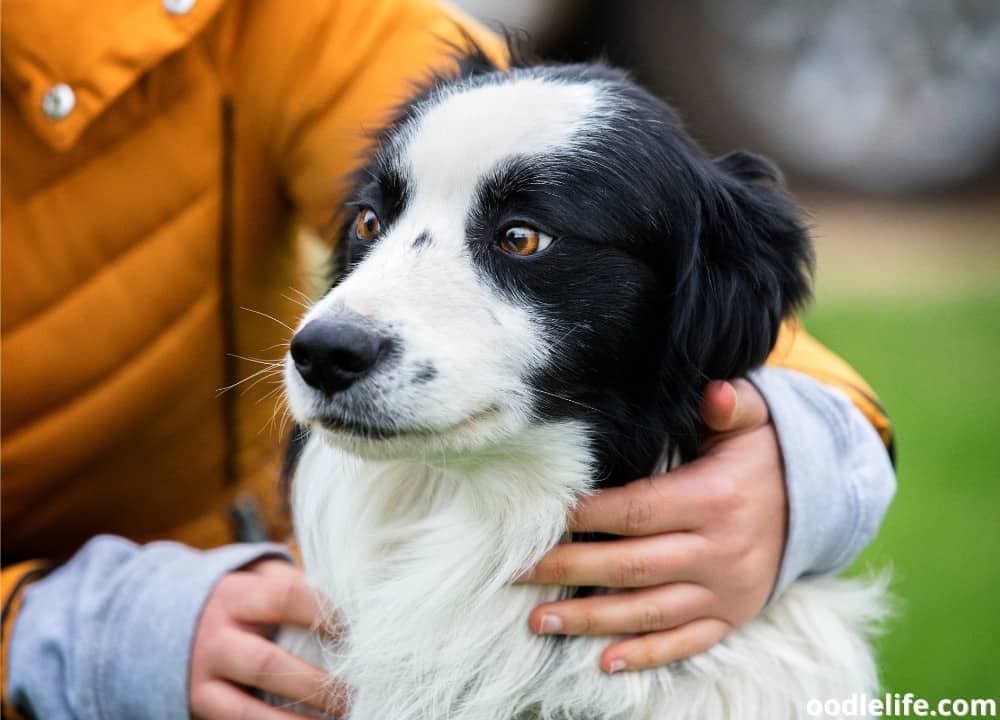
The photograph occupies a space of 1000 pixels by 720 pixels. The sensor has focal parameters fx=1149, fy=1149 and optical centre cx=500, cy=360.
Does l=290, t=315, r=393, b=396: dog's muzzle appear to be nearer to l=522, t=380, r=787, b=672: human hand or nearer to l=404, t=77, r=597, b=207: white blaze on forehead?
l=404, t=77, r=597, b=207: white blaze on forehead

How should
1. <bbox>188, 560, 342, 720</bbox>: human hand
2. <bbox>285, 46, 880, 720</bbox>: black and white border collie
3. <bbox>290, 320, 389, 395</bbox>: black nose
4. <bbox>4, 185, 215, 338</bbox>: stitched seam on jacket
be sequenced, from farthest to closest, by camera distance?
<bbox>4, 185, 215, 338</bbox>: stitched seam on jacket → <bbox>188, 560, 342, 720</bbox>: human hand → <bbox>285, 46, 880, 720</bbox>: black and white border collie → <bbox>290, 320, 389, 395</bbox>: black nose

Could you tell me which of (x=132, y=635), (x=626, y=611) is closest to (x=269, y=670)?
(x=132, y=635)

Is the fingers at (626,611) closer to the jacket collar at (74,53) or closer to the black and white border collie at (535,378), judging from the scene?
the black and white border collie at (535,378)

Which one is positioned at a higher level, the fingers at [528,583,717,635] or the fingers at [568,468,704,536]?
the fingers at [568,468,704,536]

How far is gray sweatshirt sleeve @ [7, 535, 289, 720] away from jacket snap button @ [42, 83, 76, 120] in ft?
2.49

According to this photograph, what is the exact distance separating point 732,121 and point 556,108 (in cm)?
491

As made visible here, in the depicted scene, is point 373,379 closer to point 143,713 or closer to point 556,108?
point 556,108

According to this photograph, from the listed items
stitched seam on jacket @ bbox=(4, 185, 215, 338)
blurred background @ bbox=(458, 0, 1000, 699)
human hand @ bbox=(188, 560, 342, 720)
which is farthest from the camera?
blurred background @ bbox=(458, 0, 1000, 699)

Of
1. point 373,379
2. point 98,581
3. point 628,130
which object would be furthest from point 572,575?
point 98,581

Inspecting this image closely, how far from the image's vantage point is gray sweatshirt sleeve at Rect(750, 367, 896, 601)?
5.88ft

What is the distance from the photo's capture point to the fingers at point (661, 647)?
170 centimetres

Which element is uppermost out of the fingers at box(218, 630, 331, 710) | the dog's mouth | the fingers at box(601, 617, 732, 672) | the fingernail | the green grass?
the dog's mouth

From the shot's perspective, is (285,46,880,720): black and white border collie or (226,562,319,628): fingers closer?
(285,46,880,720): black and white border collie

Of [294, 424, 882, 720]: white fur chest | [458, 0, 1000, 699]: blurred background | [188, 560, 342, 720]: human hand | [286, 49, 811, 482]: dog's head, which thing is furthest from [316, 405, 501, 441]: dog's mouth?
[458, 0, 1000, 699]: blurred background
